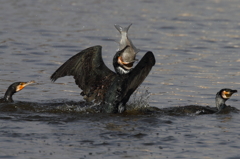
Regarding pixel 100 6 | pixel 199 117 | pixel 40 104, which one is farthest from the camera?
pixel 100 6

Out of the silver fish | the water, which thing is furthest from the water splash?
the silver fish

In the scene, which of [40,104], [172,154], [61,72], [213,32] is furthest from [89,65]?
[213,32]

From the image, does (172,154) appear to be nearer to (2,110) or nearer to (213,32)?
(2,110)

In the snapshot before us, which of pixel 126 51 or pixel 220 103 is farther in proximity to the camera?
pixel 220 103

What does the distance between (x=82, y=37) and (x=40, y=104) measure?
5.95 metres

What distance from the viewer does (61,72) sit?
9.03 meters

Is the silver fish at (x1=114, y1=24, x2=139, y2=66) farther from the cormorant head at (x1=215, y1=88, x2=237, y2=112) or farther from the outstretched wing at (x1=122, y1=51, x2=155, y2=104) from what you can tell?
the cormorant head at (x1=215, y1=88, x2=237, y2=112)

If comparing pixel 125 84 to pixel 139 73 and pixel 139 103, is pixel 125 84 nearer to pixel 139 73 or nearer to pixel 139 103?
pixel 139 73

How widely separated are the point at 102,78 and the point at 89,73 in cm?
23

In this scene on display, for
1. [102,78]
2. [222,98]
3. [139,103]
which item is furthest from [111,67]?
[222,98]

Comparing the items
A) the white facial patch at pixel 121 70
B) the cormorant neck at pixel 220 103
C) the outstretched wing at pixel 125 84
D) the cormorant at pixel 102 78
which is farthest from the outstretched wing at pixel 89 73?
the cormorant neck at pixel 220 103

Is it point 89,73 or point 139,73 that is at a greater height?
point 139,73

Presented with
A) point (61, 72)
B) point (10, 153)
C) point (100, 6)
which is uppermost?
point (100, 6)

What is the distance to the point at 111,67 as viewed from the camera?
479 inches
